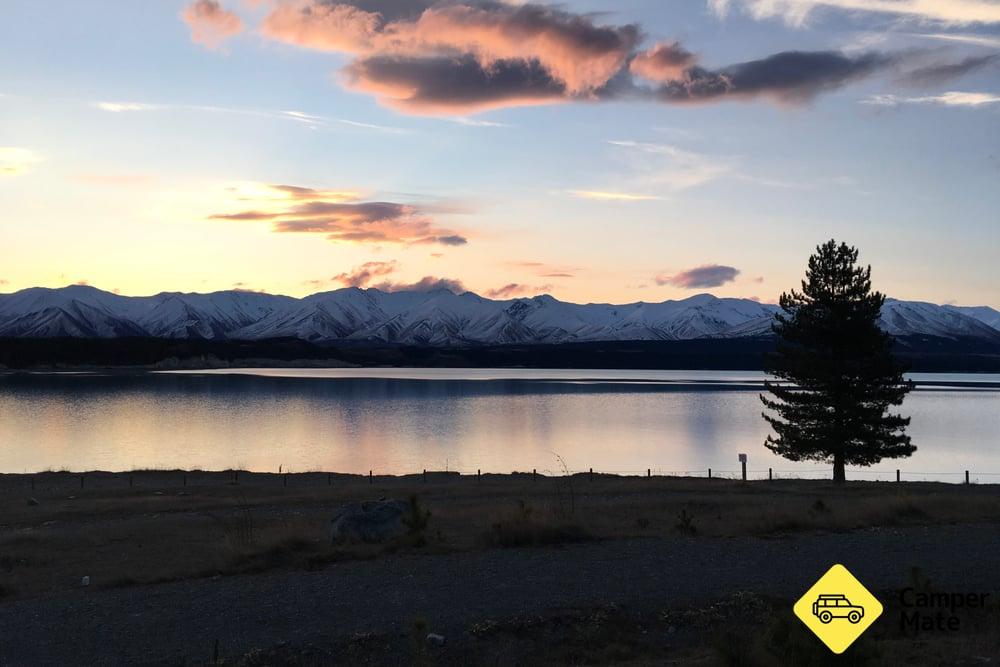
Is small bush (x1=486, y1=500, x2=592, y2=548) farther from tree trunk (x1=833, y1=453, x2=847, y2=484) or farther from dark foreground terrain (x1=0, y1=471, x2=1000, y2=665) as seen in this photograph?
tree trunk (x1=833, y1=453, x2=847, y2=484)

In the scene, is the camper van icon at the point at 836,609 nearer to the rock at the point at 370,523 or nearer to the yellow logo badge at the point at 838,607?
the yellow logo badge at the point at 838,607

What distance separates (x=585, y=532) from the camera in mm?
21828

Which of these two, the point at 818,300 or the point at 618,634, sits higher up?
the point at 818,300

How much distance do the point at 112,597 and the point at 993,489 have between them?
3600 centimetres

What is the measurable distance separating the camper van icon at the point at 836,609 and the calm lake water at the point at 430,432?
51.0 m

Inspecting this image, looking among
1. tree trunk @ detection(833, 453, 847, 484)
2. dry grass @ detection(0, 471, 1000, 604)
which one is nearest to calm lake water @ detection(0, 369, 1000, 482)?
tree trunk @ detection(833, 453, 847, 484)

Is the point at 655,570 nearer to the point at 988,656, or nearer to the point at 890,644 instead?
the point at 890,644

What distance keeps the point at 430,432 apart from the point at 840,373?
53126 millimetres

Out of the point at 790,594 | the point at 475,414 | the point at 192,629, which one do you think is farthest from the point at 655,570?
the point at 475,414

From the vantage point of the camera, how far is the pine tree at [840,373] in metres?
38.0

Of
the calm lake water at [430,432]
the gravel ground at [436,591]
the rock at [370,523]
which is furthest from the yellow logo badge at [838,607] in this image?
the calm lake water at [430,432]

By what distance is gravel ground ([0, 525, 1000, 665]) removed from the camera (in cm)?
1384

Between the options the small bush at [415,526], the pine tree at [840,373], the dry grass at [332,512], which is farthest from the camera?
the pine tree at [840,373]

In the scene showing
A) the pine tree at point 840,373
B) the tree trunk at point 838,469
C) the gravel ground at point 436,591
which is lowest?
the gravel ground at point 436,591
